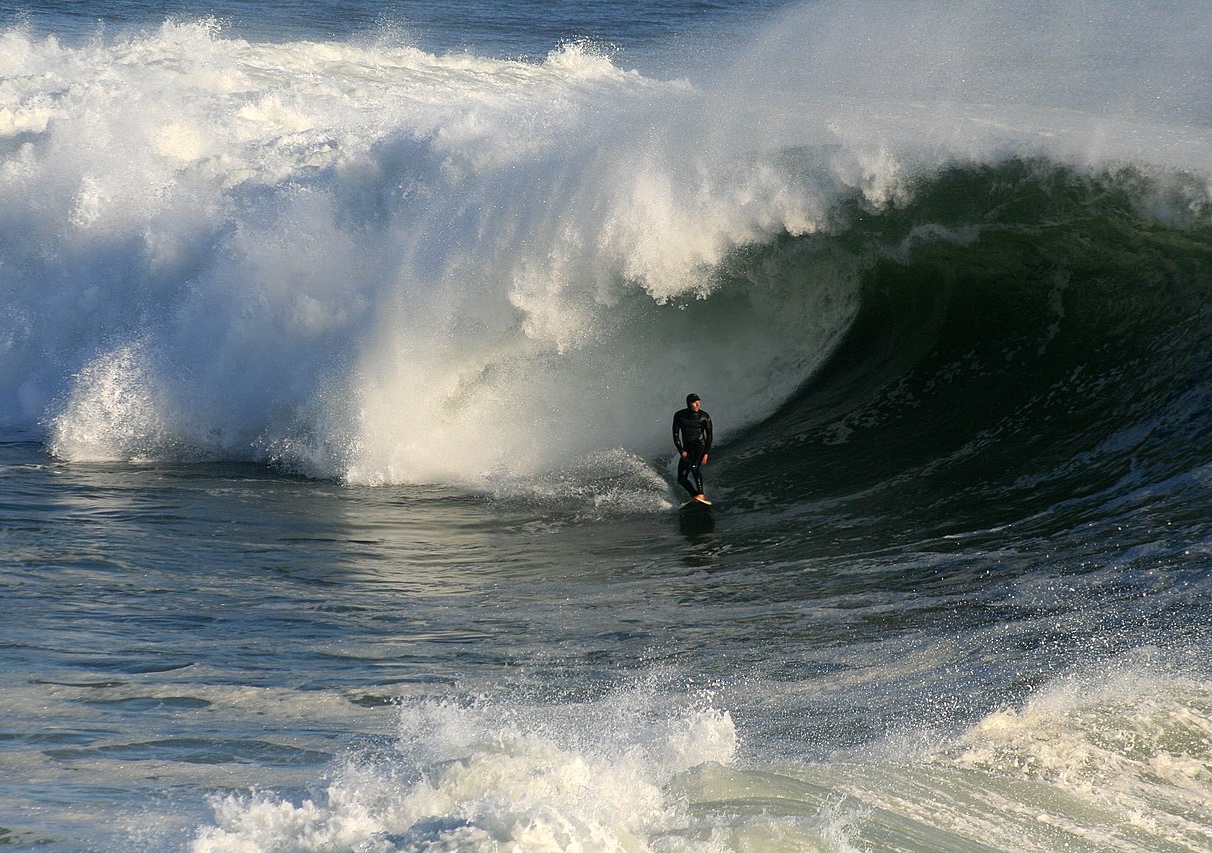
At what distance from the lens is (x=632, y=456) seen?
37.0 feet

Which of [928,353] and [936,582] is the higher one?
[928,353]

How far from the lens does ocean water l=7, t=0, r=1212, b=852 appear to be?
4773 millimetres

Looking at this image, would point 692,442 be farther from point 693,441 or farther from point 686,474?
point 686,474

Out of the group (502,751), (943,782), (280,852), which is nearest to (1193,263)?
(943,782)

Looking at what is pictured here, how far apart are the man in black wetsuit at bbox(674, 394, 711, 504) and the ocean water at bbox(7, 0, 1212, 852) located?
0.28 m

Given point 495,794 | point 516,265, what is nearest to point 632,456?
point 516,265

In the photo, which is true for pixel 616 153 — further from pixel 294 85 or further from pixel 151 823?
pixel 294 85

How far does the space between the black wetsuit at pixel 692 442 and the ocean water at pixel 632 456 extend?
0.28m

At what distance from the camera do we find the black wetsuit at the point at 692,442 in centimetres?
1013

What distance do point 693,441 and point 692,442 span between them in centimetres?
1

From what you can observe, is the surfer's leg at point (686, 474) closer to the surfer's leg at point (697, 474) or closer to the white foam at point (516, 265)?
the surfer's leg at point (697, 474)

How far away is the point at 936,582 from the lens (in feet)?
25.0

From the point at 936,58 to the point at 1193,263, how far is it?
379 centimetres

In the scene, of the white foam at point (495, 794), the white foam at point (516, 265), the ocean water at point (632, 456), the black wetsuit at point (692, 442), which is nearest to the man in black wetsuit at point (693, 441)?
the black wetsuit at point (692, 442)
